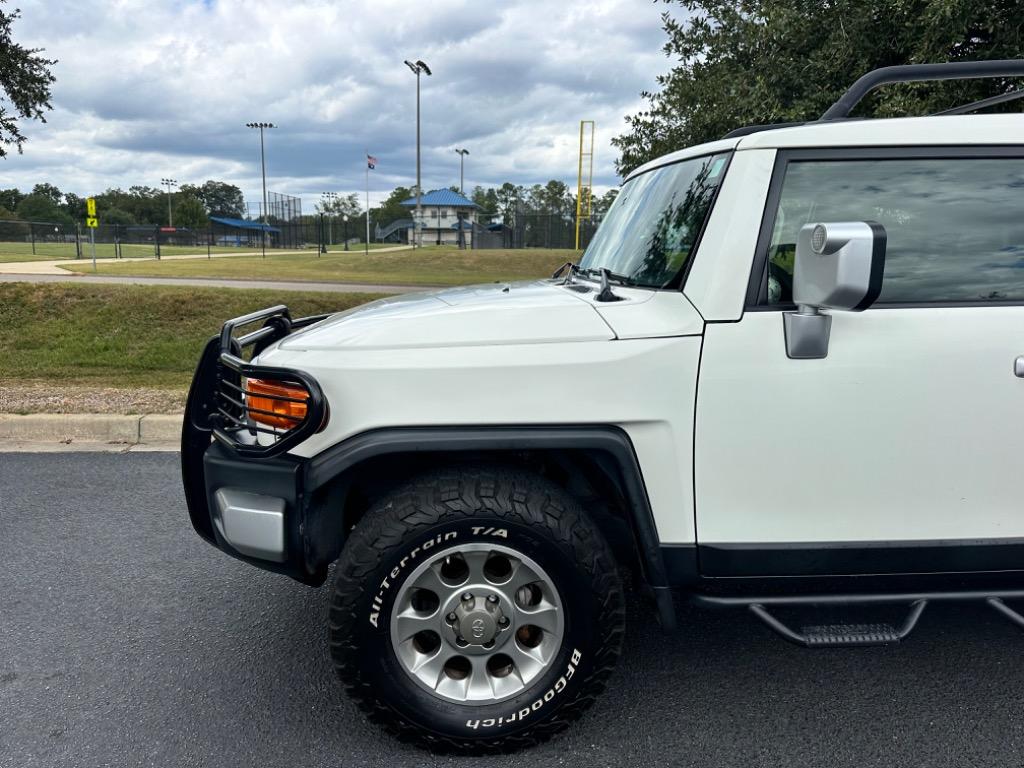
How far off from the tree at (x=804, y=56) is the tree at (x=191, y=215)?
86485 millimetres

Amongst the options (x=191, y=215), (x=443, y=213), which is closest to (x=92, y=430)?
(x=443, y=213)

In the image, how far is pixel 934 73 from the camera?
2555 mm

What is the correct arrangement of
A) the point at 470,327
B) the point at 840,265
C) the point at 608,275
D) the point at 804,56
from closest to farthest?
the point at 840,265
the point at 470,327
the point at 608,275
the point at 804,56

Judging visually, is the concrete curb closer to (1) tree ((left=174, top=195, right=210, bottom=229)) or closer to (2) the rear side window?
(2) the rear side window

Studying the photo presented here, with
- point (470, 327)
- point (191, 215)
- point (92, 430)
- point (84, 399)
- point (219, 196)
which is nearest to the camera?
point (470, 327)

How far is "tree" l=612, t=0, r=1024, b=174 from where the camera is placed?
23.7ft

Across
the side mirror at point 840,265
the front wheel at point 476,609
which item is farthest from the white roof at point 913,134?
the front wheel at point 476,609

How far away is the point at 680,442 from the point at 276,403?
121 cm

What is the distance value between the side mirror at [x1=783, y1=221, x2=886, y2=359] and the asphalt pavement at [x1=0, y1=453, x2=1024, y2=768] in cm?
137

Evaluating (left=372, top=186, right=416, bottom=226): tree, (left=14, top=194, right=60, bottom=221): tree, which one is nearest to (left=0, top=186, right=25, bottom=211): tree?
(left=14, top=194, right=60, bottom=221): tree

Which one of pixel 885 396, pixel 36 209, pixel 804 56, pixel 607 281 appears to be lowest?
pixel 885 396

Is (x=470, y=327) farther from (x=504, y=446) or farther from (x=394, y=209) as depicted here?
(x=394, y=209)

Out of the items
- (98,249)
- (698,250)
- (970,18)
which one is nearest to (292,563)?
(698,250)

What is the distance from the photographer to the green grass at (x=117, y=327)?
26.5 feet
